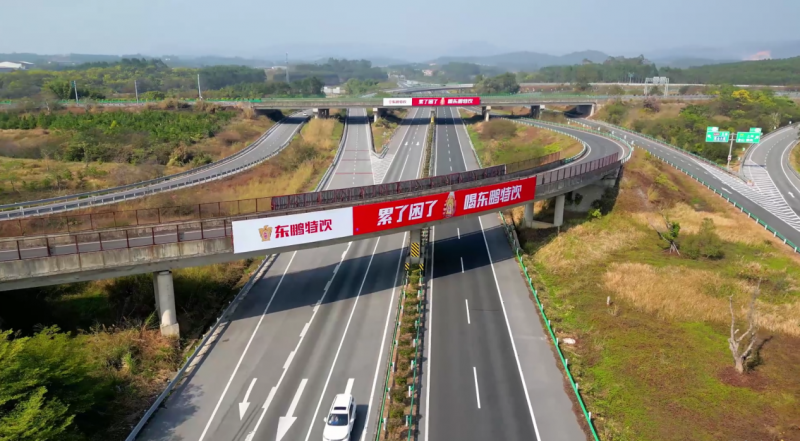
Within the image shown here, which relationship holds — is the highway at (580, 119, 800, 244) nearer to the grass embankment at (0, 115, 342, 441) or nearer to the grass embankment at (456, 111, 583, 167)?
the grass embankment at (456, 111, 583, 167)

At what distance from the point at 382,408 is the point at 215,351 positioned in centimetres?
1350

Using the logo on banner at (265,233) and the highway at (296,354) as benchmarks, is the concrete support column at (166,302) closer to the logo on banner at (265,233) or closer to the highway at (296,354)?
the highway at (296,354)

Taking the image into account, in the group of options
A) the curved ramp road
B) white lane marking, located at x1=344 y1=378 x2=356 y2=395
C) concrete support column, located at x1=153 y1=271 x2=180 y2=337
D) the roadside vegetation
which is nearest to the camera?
white lane marking, located at x1=344 y1=378 x2=356 y2=395

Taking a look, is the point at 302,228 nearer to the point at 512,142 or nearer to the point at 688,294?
the point at 688,294

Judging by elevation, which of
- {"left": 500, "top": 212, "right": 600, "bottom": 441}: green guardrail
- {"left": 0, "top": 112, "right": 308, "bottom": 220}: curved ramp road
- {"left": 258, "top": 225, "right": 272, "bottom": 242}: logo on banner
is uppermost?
{"left": 258, "top": 225, "right": 272, "bottom": 242}: logo on banner

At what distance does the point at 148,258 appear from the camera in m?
35.2

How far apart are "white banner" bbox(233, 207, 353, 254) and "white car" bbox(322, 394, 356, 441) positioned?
1363 centimetres

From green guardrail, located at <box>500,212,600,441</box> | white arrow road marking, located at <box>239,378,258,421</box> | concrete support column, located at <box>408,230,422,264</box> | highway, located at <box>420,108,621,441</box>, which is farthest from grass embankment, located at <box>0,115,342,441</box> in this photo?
green guardrail, located at <box>500,212,600,441</box>

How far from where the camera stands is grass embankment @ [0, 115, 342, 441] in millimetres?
23406

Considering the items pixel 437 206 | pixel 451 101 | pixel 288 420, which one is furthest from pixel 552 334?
pixel 451 101

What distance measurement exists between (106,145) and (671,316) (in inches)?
3439

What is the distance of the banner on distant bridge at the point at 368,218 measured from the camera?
123 ft

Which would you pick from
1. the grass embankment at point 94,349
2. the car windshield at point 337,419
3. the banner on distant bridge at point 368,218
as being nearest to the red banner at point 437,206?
the banner on distant bridge at point 368,218

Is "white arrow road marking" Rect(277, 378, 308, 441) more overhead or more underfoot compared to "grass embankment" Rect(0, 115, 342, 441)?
more underfoot
